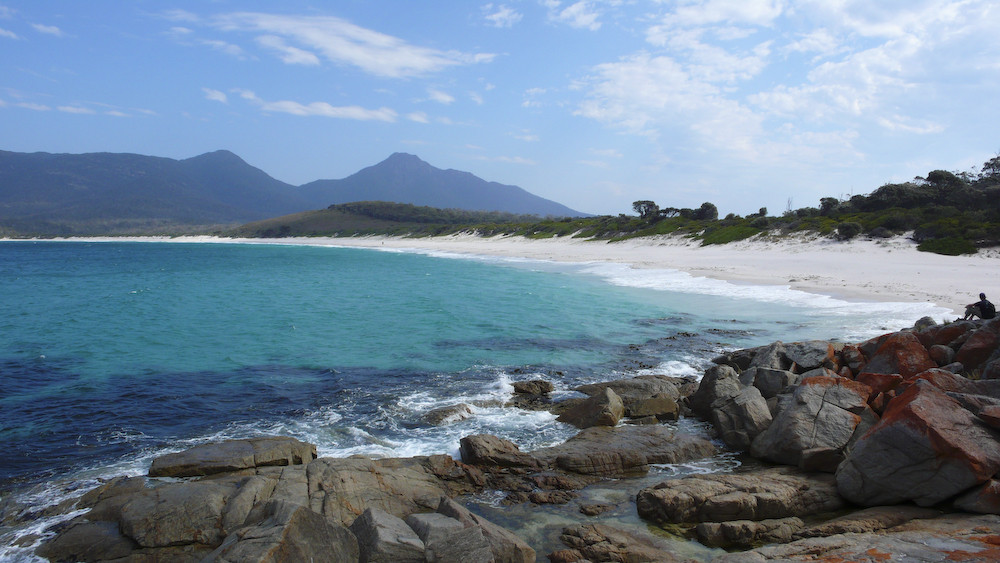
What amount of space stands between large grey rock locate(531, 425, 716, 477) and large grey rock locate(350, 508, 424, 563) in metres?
3.99

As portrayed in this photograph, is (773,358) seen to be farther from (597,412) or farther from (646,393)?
(597,412)

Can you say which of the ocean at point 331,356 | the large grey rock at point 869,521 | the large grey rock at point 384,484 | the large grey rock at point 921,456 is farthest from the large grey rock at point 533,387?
the large grey rock at point 869,521

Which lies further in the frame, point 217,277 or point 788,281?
point 217,277

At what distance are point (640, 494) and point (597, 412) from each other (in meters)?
3.32

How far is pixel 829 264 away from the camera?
110ft

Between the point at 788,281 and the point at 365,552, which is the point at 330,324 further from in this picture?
the point at 788,281

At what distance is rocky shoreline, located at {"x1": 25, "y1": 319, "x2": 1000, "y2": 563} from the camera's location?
561 centimetres

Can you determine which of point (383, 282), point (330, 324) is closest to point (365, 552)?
point (330, 324)

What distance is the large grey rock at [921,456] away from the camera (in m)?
6.60

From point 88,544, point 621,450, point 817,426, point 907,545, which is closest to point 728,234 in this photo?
point 817,426

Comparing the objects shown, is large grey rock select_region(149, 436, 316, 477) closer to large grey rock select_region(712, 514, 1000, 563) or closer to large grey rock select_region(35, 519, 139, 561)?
large grey rock select_region(35, 519, 139, 561)

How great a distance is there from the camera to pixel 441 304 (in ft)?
92.0

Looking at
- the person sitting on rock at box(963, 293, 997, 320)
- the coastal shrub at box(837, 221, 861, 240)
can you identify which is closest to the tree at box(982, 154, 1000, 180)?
the coastal shrub at box(837, 221, 861, 240)

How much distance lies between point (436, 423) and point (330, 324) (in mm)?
13530
